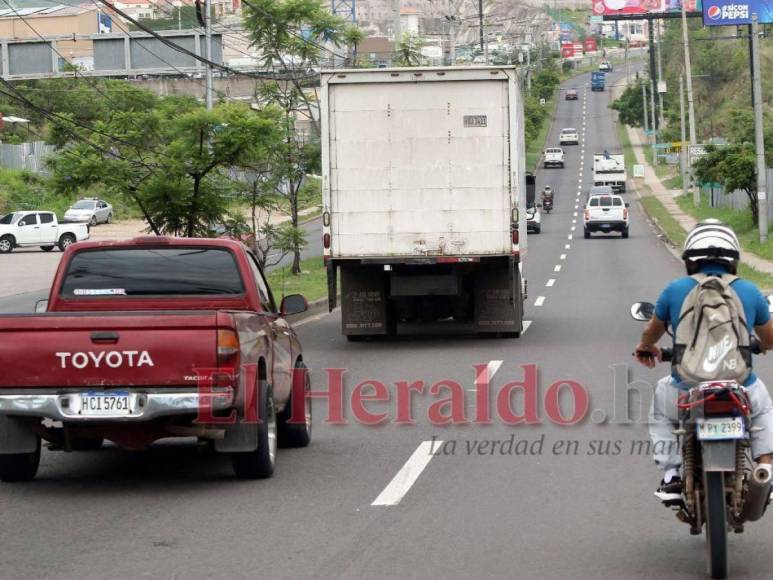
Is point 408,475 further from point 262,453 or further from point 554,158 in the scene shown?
point 554,158

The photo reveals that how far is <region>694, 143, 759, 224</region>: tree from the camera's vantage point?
48.4 meters

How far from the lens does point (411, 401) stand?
47.0 ft

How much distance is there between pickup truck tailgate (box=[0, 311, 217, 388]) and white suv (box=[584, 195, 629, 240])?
4925 cm

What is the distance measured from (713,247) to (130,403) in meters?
4.03

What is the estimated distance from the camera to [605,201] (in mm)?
59250

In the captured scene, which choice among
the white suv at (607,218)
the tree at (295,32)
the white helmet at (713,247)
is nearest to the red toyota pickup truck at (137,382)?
the white helmet at (713,247)

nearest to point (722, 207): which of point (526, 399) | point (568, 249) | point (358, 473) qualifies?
point (568, 249)

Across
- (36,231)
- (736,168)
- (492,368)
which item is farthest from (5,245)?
(492,368)

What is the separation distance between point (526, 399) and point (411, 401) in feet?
3.79

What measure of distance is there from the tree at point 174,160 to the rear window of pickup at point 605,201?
1406 inches

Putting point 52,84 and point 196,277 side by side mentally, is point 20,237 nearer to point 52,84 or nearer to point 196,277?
point 52,84

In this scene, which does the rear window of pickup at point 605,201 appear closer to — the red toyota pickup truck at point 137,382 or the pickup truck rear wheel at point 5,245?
the pickup truck rear wheel at point 5,245

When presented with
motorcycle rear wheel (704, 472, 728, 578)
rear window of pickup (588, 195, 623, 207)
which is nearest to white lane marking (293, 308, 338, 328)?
motorcycle rear wheel (704, 472, 728, 578)

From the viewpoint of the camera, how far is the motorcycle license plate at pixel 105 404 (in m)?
9.28
